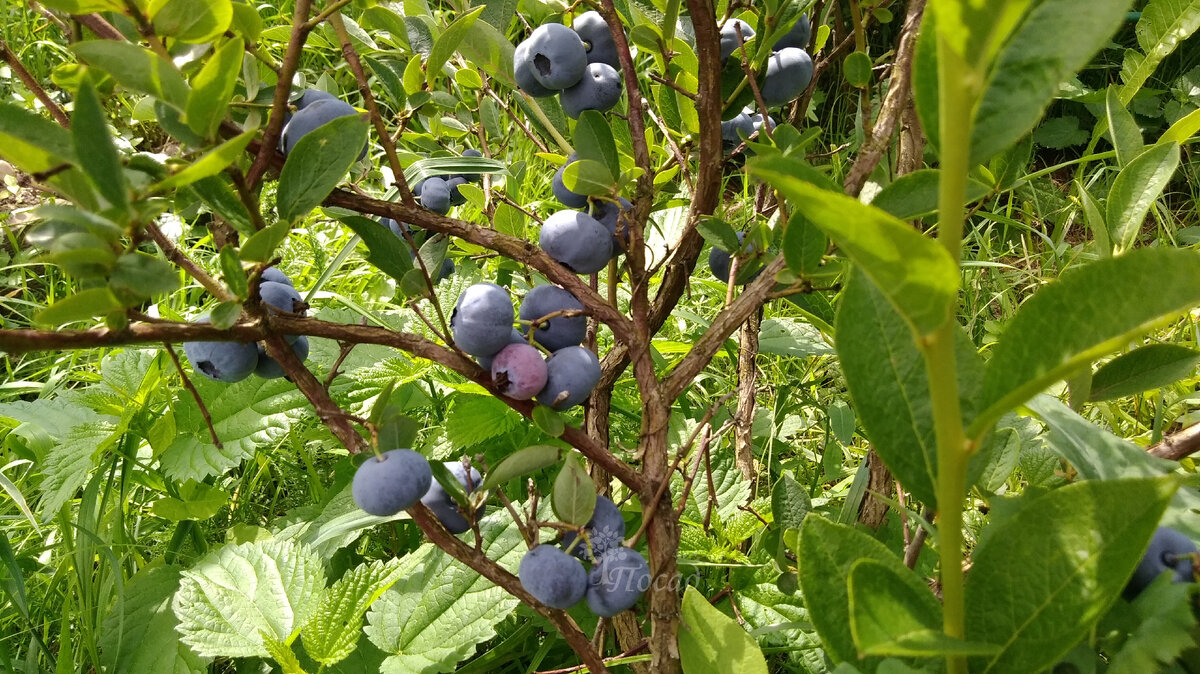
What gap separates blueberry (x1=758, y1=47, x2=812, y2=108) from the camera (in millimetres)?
1057

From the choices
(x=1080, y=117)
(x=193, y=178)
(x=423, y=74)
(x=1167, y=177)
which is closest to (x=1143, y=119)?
(x=1080, y=117)

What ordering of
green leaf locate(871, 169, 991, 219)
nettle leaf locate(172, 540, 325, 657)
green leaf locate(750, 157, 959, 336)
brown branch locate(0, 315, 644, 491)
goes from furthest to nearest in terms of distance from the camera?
nettle leaf locate(172, 540, 325, 657), green leaf locate(871, 169, 991, 219), brown branch locate(0, 315, 644, 491), green leaf locate(750, 157, 959, 336)

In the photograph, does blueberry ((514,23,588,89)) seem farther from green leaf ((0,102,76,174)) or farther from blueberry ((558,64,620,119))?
green leaf ((0,102,76,174))

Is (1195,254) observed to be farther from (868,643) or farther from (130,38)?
(130,38)

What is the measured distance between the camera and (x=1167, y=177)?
30.8 inches

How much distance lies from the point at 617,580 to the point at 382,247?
0.41 metres

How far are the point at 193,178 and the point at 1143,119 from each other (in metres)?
3.50

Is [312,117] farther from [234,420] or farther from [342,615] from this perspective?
[234,420]

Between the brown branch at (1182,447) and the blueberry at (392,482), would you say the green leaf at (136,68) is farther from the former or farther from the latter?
the brown branch at (1182,447)

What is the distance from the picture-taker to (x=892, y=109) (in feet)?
2.98

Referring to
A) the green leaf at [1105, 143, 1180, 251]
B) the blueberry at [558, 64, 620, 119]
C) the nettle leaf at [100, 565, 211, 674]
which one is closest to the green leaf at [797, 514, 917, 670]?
the green leaf at [1105, 143, 1180, 251]

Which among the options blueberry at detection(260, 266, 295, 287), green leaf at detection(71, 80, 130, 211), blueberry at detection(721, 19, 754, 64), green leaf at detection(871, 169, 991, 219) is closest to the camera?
green leaf at detection(71, 80, 130, 211)

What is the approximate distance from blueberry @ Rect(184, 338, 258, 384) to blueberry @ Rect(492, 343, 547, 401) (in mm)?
251

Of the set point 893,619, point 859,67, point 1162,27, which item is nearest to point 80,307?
point 893,619
